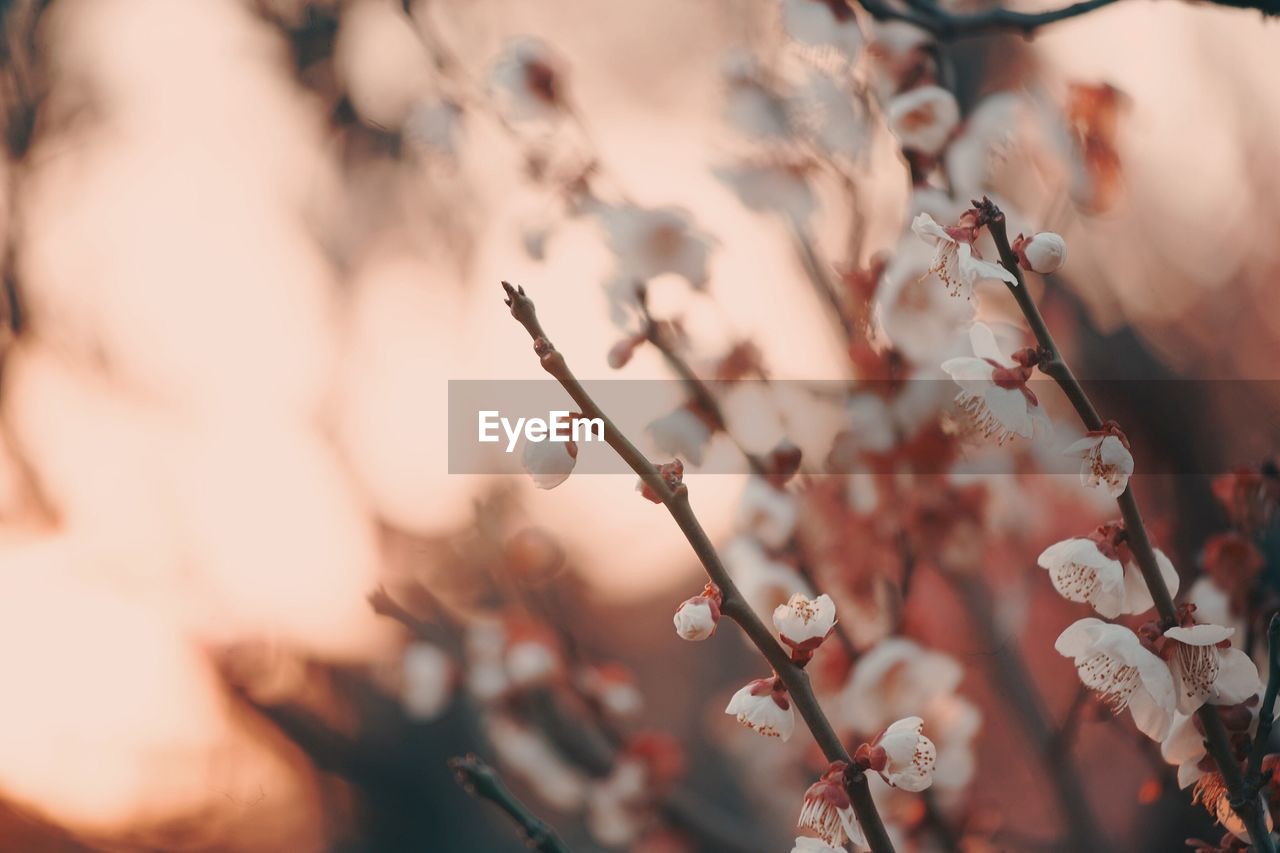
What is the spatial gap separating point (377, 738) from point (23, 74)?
2.27 meters

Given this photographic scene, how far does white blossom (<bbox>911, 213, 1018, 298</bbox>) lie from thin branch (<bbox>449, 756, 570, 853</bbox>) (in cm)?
32

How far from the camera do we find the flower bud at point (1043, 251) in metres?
0.46

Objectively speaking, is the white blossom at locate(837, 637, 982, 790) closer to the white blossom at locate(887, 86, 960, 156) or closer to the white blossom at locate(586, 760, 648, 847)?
the white blossom at locate(586, 760, 648, 847)

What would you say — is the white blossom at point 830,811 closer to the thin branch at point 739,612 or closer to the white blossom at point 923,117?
the thin branch at point 739,612

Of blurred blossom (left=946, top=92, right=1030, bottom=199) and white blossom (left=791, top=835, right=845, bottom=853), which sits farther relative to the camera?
blurred blossom (left=946, top=92, right=1030, bottom=199)

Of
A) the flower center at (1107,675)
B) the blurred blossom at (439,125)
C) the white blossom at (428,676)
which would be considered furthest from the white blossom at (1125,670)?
the white blossom at (428,676)

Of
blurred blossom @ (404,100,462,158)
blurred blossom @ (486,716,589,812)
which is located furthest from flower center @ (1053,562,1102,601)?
blurred blossom @ (486,716,589,812)

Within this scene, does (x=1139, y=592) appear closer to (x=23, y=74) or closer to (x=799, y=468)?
(x=799, y=468)

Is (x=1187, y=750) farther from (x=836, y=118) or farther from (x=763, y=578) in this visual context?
(x=836, y=118)

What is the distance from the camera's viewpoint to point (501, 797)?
402 mm

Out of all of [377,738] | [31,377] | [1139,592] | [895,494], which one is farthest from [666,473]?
[377,738]

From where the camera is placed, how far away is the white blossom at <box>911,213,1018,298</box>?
17.5 inches

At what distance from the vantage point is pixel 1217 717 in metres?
0.48

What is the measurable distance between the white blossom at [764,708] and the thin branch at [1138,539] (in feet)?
0.65
